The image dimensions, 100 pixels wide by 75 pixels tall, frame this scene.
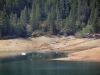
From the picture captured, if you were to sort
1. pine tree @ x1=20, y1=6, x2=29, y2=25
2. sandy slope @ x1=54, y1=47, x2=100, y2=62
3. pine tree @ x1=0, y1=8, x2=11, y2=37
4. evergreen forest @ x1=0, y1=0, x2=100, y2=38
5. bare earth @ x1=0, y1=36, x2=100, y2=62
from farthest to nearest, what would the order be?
pine tree @ x1=20, y1=6, x2=29, y2=25, evergreen forest @ x1=0, y1=0, x2=100, y2=38, pine tree @ x1=0, y1=8, x2=11, y2=37, bare earth @ x1=0, y1=36, x2=100, y2=62, sandy slope @ x1=54, y1=47, x2=100, y2=62

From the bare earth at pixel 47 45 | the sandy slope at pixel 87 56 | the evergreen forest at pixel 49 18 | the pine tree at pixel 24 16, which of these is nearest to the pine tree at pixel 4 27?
the evergreen forest at pixel 49 18

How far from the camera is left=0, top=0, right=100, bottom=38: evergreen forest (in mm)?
121938

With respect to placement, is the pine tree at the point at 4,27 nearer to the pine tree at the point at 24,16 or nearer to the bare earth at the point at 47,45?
the bare earth at the point at 47,45

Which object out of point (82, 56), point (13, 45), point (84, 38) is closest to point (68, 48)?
point (84, 38)

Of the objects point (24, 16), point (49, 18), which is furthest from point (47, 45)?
point (24, 16)

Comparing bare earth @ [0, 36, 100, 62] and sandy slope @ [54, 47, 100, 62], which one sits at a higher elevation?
sandy slope @ [54, 47, 100, 62]

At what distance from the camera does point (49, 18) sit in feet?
424

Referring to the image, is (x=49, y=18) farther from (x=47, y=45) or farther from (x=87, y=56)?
(x=87, y=56)

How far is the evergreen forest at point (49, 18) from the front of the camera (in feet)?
400

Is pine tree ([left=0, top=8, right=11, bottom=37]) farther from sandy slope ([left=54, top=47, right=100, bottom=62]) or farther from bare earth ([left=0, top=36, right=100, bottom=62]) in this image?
sandy slope ([left=54, top=47, right=100, bottom=62])

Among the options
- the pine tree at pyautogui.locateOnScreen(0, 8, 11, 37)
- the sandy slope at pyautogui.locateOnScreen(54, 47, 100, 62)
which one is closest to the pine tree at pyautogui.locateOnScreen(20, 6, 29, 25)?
the pine tree at pyautogui.locateOnScreen(0, 8, 11, 37)

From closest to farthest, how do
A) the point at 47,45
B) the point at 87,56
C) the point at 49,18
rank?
the point at 87,56, the point at 47,45, the point at 49,18

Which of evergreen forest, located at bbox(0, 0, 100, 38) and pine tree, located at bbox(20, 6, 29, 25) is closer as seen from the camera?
evergreen forest, located at bbox(0, 0, 100, 38)

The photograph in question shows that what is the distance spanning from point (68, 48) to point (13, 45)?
18.9 m
